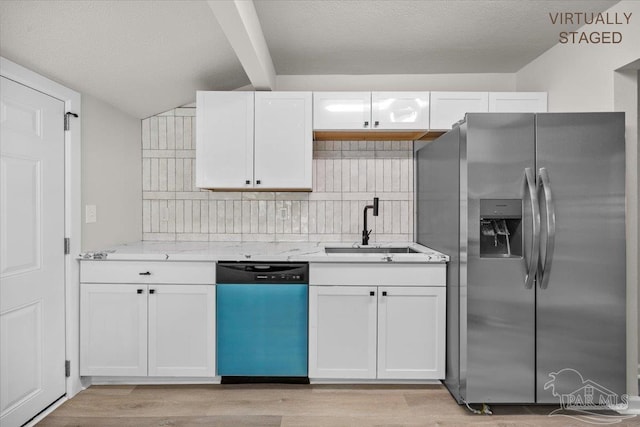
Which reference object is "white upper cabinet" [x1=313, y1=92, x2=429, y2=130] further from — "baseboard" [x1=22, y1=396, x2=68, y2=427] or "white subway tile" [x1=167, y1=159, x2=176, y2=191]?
"baseboard" [x1=22, y1=396, x2=68, y2=427]

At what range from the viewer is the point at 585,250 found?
2121mm

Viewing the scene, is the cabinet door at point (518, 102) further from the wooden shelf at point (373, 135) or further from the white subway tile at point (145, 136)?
the white subway tile at point (145, 136)

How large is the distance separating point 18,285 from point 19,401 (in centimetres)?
63

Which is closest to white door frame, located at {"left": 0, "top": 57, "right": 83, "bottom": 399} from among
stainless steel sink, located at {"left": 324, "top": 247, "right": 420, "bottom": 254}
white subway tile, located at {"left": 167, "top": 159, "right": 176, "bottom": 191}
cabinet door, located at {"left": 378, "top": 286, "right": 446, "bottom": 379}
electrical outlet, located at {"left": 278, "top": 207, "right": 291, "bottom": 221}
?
white subway tile, located at {"left": 167, "top": 159, "right": 176, "bottom": 191}

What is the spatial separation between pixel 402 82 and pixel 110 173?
8.05 ft

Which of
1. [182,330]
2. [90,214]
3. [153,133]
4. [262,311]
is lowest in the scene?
[182,330]

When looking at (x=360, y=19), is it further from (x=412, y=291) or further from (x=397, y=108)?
(x=412, y=291)

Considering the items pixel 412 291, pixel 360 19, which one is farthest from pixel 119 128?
pixel 412 291

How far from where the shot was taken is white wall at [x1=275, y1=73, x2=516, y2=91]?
10.7 ft

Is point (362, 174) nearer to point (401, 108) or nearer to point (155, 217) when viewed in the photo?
point (401, 108)

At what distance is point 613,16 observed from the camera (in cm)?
222

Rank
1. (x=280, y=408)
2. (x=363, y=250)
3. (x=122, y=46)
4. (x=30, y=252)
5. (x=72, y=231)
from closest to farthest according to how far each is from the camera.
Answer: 1. (x=30, y=252)
2. (x=122, y=46)
3. (x=280, y=408)
4. (x=72, y=231)
5. (x=363, y=250)

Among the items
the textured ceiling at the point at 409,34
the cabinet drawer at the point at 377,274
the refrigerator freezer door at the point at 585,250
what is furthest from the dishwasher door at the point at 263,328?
the textured ceiling at the point at 409,34

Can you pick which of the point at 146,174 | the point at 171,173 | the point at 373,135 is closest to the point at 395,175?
the point at 373,135
